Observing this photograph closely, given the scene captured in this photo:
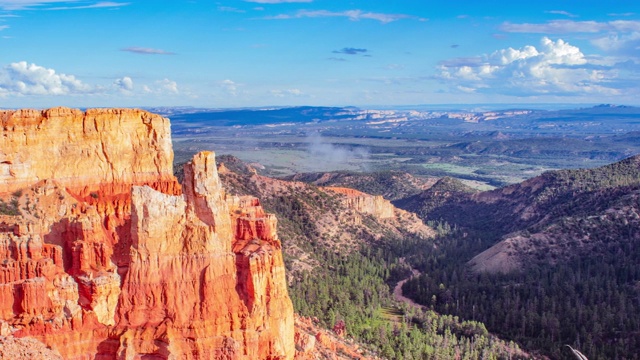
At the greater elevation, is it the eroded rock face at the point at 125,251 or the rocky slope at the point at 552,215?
the eroded rock face at the point at 125,251

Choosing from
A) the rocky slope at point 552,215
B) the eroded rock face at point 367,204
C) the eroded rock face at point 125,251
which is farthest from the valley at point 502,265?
the eroded rock face at point 125,251

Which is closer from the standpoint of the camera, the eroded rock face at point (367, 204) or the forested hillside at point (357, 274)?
the forested hillside at point (357, 274)

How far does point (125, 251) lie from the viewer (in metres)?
41.6

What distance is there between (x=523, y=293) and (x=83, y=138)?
80938mm

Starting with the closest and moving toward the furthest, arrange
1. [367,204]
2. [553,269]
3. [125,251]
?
[125,251], [553,269], [367,204]

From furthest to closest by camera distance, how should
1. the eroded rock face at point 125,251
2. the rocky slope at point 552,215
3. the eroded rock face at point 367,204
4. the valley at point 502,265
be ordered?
the eroded rock face at point 367,204 < the rocky slope at point 552,215 < the valley at point 502,265 < the eroded rock face at point 125,251

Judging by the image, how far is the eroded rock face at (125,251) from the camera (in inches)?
1497

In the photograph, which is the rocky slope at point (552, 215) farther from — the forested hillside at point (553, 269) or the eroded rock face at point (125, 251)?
the eroded rock face at point (125, 251)

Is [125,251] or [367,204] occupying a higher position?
[125,251]

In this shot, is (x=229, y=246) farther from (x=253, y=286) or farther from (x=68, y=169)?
(x=68, y=169)

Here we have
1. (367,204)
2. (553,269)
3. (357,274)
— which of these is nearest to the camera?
(553,269)

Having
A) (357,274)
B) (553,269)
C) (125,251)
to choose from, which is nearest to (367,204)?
(357,274)

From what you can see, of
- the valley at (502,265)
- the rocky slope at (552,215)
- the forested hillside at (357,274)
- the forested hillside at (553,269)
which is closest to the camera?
the forested hillside at (357,274)

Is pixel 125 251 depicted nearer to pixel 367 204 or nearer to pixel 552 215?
pixel 367 204
